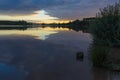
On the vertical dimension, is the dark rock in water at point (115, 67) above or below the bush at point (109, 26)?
below

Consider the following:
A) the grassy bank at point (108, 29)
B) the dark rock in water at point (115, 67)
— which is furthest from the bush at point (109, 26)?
the dark rock in water at point (115, 67)

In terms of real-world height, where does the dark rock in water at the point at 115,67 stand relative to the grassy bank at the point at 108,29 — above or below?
below

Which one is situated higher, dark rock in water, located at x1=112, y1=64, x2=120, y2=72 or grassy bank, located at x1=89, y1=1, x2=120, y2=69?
grassy bank, located at x1=89, y1=1, x2=120, y2=69

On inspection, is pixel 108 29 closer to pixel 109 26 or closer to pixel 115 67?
pixel 109 26

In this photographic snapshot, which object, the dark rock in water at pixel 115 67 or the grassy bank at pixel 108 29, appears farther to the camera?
the grassy bank at pixel 108 29

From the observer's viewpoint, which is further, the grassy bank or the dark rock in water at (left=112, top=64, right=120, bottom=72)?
the grassy bank

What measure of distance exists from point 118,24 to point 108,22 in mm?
1005

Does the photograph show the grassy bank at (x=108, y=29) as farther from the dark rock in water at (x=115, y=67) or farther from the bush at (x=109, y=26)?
the dark rock in water at (x=115, y=67)

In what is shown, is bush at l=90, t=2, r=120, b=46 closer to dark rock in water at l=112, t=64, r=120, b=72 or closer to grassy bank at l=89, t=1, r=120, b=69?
grassy bank at l=89, t=1, r=120, b=69

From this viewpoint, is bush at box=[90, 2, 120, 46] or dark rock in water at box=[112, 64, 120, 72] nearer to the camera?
dark rock in water at box=[112, 64, 120, 72]

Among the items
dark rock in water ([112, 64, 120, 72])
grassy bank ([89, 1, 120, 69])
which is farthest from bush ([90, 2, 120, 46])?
dark rock in water ([112, 64, 120, 72])

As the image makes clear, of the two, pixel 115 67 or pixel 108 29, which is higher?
pixel 108 29

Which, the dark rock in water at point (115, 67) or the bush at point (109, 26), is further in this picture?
the bush at point (109, 26)

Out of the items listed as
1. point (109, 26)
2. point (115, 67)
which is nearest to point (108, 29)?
point (109, 26)
